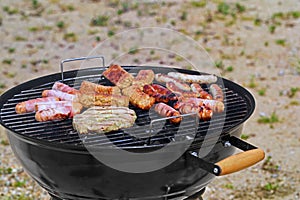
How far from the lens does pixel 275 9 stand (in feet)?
25.7

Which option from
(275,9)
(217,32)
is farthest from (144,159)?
(275,9)

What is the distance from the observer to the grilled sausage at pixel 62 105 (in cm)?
240

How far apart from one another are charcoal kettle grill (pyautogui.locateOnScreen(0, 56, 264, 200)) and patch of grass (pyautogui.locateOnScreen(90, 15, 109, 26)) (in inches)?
195

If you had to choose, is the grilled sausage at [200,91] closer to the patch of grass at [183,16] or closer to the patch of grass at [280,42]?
the patch of grass at [280,42]

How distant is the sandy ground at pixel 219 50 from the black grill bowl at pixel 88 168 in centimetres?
157

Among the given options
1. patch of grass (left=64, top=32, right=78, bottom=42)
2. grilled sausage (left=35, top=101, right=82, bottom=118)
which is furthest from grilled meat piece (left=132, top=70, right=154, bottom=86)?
patch of grass (left=64, top=32, right=78, bottom=42)

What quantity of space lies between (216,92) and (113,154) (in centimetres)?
82

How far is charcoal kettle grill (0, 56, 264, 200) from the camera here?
209cm

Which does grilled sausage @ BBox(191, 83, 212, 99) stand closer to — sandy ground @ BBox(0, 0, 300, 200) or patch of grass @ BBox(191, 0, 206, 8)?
sandy ground @ BBox(0, 0, 300, 200)

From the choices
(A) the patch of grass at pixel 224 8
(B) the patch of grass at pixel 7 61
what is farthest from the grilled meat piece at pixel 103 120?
(A) the patch of grass at pixel 224 8

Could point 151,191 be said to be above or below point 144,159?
below

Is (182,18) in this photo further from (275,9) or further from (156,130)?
(156,130)

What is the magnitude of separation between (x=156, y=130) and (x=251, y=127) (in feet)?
8.90

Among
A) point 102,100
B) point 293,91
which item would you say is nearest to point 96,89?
point 102,100
